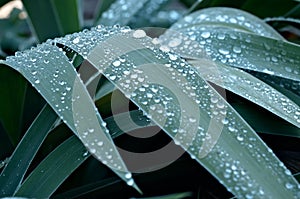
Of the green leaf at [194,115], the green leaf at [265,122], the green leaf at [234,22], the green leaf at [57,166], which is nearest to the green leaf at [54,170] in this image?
the green leaf at [57,166]

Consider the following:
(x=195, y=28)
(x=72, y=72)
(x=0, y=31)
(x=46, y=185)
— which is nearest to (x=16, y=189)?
(x=46, y=185)

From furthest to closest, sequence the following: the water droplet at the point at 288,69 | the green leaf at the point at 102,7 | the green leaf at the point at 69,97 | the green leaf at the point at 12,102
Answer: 1. the green leaf at the point at 102,7
2. the green leaf at the point at 12,102
3. the water droplet at the point at 288,69
4. the green leaf at the point at 69,97

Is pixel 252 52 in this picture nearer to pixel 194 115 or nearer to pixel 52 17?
pixel 194 115

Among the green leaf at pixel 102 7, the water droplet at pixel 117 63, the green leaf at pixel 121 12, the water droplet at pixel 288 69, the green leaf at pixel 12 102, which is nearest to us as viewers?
the water droplet at pixel 117 63

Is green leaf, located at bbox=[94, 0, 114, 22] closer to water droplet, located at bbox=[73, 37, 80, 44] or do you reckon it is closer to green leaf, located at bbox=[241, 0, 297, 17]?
green leaf, located at bbox=[241, 0, 297, 17]

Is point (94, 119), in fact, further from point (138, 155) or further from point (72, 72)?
point (138, 155)

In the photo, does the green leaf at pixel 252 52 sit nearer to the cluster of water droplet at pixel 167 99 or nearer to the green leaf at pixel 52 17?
the cluster of water droplet at pixel 167 99
